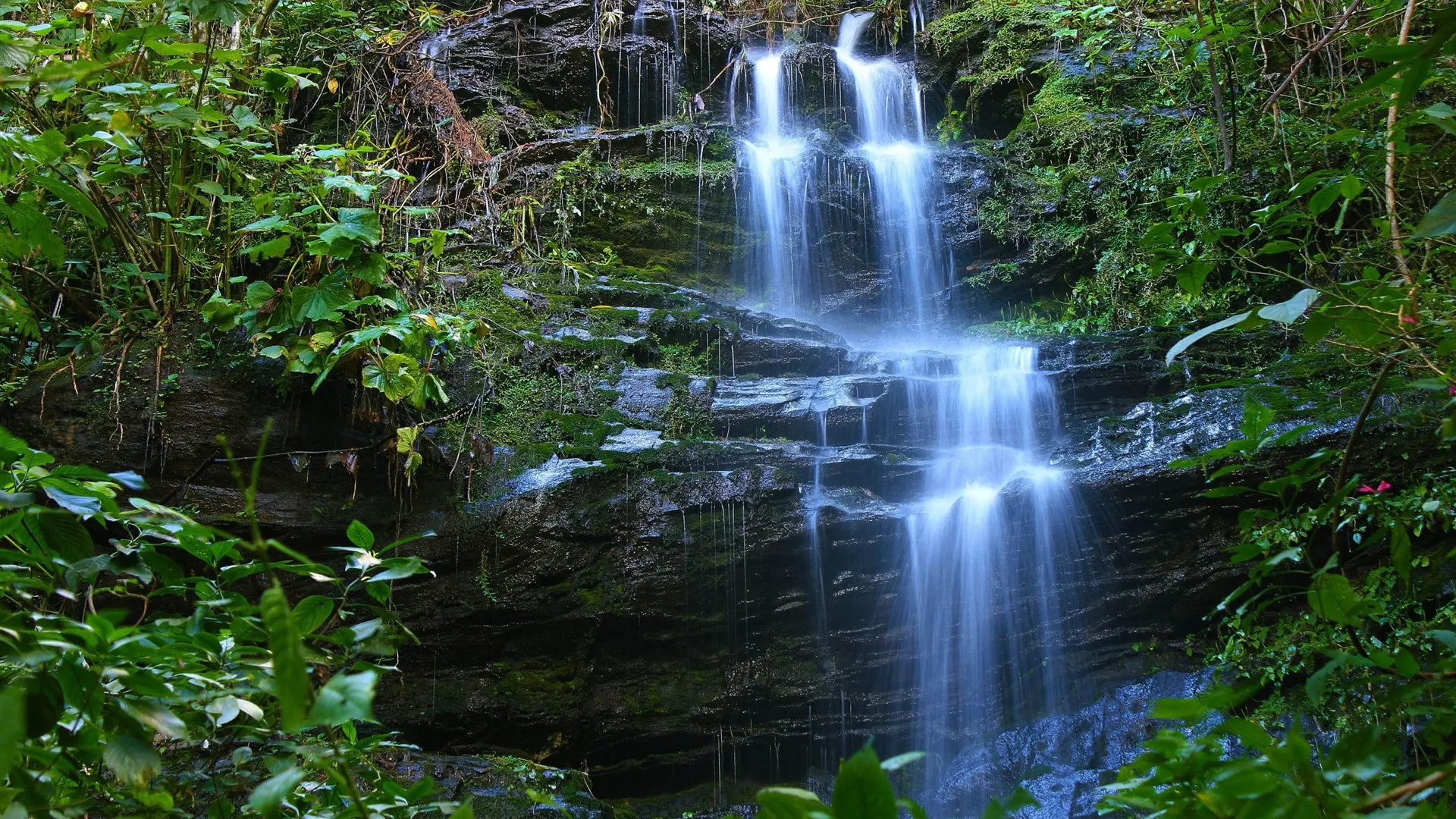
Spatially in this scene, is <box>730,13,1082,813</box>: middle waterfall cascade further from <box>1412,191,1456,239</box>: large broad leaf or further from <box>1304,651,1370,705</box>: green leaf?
<box>1412,191,1456,239</box>: large broad leaf

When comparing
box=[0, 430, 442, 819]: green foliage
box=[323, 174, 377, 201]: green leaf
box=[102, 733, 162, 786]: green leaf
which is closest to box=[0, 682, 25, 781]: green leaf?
box=[0, 430, 442, 819]: green foliage

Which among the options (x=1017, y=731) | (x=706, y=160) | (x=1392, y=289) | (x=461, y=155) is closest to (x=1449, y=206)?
(x=1392, y=289)

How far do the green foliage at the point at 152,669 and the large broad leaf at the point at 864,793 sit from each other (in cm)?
45

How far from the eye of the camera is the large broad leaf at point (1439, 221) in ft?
3.25

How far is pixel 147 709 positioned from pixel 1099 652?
19.1 feet

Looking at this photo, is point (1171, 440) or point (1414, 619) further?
point (1171, 440)

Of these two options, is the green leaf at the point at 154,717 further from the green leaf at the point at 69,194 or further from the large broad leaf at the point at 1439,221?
the large broad leaf at the point at 1439,221

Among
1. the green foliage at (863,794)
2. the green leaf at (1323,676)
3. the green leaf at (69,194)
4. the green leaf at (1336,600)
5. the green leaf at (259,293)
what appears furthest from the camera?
the green leaf at (259,293)

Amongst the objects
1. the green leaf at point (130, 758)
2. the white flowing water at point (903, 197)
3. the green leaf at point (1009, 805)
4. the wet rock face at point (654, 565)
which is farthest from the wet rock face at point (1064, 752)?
the green leaf at point (130, 758)

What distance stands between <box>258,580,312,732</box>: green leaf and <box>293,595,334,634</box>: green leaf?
0.81 m

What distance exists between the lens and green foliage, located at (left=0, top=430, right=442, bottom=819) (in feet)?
2.89

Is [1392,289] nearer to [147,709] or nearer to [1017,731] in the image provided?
[147,709]

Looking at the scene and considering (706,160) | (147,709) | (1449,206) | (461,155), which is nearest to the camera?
(1449,206)

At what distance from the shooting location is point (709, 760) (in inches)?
211
